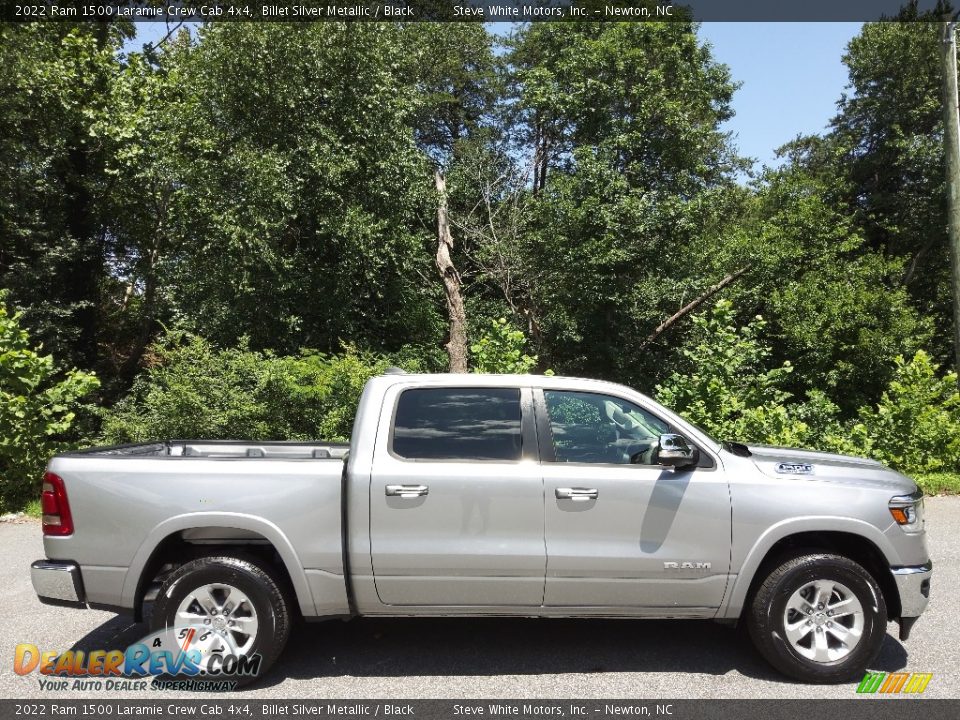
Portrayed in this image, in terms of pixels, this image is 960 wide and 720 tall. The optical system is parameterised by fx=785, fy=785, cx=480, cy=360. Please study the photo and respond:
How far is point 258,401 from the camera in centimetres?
1184

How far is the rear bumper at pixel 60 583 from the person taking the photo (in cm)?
445

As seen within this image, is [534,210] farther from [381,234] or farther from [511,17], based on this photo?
[511,17]

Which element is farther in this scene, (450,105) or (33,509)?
(450,105)

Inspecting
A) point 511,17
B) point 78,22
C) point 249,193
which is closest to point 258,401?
point 249,193

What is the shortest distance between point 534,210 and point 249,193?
7.97 metres

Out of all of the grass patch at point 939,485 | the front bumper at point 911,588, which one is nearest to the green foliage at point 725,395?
the grass patch at point 939,485

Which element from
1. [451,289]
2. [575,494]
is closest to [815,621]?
[575,494]

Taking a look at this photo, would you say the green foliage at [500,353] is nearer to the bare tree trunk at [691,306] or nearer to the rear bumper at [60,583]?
the rear bumper at [60,583]

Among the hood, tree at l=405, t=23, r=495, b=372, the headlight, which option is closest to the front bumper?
the headlight

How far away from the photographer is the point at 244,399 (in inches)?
450

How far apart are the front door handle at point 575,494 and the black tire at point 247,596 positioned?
5.63ft

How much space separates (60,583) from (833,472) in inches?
179

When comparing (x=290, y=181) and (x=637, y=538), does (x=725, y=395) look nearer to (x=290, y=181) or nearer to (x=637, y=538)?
(x=637, y=538)

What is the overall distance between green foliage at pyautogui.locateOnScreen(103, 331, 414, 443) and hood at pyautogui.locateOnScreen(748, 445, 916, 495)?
7.83 m
